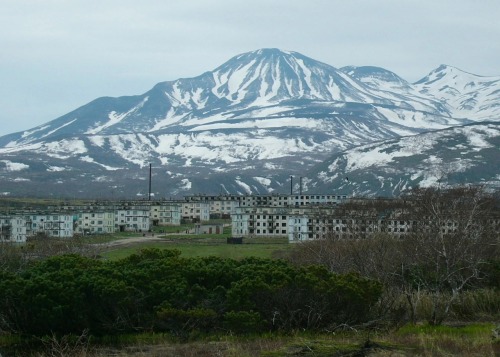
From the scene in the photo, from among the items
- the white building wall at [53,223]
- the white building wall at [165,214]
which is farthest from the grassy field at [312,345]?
the white building wall at [165,214]

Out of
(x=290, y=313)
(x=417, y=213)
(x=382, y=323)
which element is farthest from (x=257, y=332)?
(x=417, y=213)

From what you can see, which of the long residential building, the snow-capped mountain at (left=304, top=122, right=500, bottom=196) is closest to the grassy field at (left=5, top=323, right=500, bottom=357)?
the long residential building

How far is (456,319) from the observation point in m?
17.7

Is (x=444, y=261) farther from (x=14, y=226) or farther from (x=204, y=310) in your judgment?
(x=14, y=226)

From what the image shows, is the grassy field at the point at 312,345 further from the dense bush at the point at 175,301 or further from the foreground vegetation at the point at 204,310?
the dense bush at the point at 175,301

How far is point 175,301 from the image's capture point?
16.5 m

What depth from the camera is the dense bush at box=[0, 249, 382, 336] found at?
1593 cm

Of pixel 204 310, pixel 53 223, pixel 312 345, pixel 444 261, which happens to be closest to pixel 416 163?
pixel 53 223

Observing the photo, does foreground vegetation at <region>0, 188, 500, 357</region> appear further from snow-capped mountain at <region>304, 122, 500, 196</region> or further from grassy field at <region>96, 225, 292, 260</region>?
snow-capped mountain at <region>304, 122, 500, 196</region>

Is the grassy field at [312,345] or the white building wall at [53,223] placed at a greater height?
the white building wall at [53,223]

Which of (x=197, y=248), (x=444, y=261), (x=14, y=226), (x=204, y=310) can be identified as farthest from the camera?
(x=14, y=226)

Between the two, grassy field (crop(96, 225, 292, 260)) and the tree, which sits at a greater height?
the tree

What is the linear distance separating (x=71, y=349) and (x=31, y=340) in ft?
5.74

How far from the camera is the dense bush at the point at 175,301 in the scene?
15930 mm
